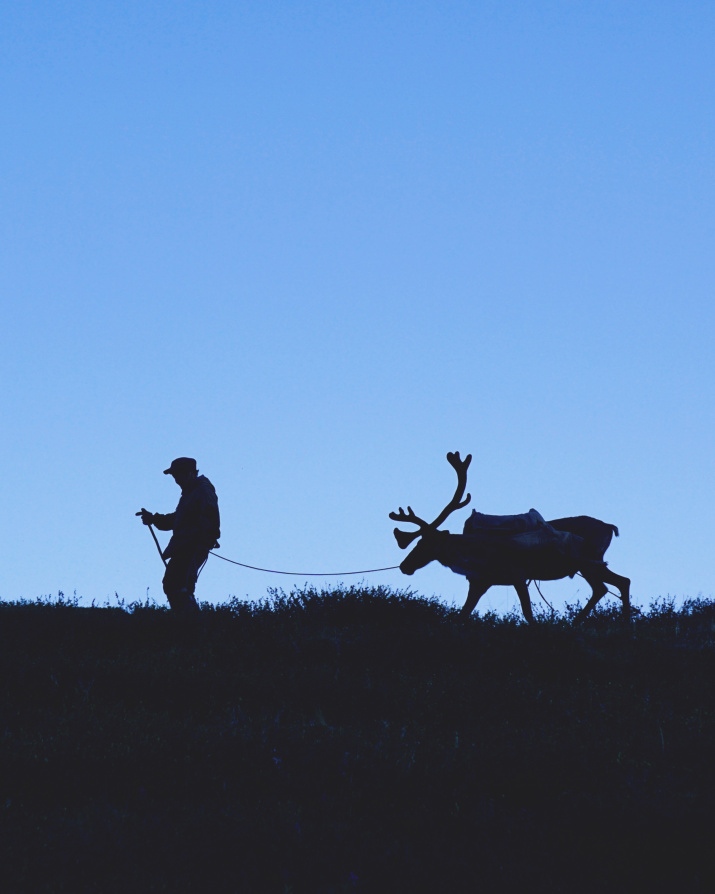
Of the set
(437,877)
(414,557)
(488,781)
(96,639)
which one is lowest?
(437,877)

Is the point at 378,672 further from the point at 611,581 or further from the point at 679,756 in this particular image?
the point at 611,581

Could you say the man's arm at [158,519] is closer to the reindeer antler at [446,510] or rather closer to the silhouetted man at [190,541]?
the silhouetted man at [190,541]

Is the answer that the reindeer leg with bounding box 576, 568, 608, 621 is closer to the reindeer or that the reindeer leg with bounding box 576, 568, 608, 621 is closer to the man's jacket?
the reindeer

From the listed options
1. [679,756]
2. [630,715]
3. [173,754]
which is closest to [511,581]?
[630,715]

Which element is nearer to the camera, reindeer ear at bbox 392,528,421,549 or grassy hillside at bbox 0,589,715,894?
grassy hillside at bbox 0,589,715,894

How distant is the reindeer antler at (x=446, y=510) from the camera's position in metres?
13.6

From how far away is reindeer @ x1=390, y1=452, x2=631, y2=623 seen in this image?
42.2 feet

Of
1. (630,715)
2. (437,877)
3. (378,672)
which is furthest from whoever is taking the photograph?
(378,672)

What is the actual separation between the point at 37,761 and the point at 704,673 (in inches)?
238

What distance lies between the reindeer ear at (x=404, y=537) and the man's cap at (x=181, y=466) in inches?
109

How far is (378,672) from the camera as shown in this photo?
9422mm

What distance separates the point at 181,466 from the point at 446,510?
348cm

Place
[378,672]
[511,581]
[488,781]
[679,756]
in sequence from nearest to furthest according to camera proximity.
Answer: [488,781] < [679,756] < [378,672] < [511,581]

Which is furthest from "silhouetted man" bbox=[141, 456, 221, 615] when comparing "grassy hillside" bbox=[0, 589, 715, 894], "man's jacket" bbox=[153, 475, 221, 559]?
"grassy hillside" bbox=[0, 589, 715, 894]
